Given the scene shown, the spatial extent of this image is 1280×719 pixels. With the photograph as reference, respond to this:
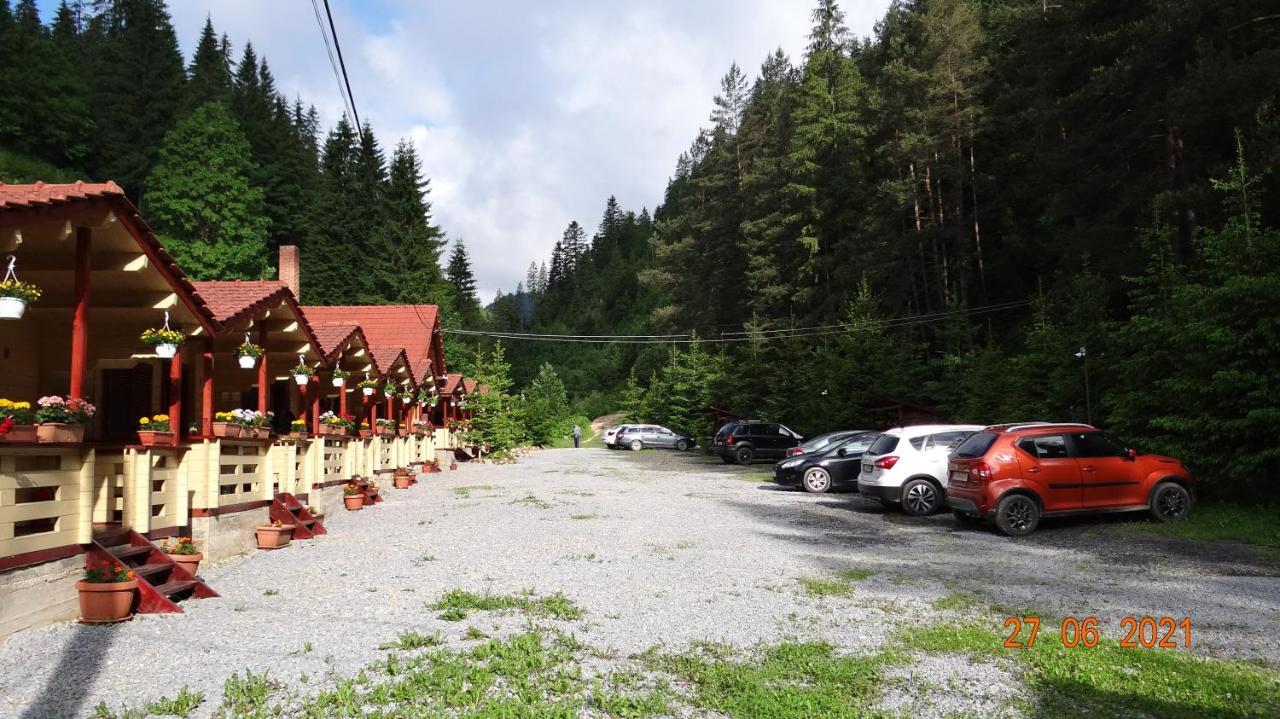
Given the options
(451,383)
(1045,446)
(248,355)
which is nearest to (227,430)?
(248,355)

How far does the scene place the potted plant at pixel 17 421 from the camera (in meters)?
6.10

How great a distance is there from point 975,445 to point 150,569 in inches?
443

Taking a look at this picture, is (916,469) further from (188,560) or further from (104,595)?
(104,595)

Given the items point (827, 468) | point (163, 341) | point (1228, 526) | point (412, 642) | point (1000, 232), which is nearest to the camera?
point (412, 642)

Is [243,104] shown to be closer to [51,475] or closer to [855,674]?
[51,475]

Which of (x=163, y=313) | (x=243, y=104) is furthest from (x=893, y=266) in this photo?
(x=243, y=104)

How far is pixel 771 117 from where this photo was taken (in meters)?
54.6

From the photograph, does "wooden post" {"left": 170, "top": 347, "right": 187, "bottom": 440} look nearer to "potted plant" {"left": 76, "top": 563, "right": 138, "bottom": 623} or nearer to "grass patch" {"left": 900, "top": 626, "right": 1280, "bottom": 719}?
"potted plant" {"left": 76, "top": 563, "right": 138, "bottom": 623}

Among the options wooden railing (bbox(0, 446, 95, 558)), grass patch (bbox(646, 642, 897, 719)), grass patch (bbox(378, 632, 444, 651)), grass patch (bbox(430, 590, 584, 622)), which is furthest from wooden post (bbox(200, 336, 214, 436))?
grass patch (bbox(646, 642, 897, 719))

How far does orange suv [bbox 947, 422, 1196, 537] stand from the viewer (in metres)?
11.4

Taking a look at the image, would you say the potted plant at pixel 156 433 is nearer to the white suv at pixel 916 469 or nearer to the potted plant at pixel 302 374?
the potted plant at pixel 302 374

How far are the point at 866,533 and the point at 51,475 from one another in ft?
35.1

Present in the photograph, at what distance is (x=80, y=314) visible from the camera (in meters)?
7.27

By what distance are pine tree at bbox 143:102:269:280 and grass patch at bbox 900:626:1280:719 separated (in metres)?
46.8
